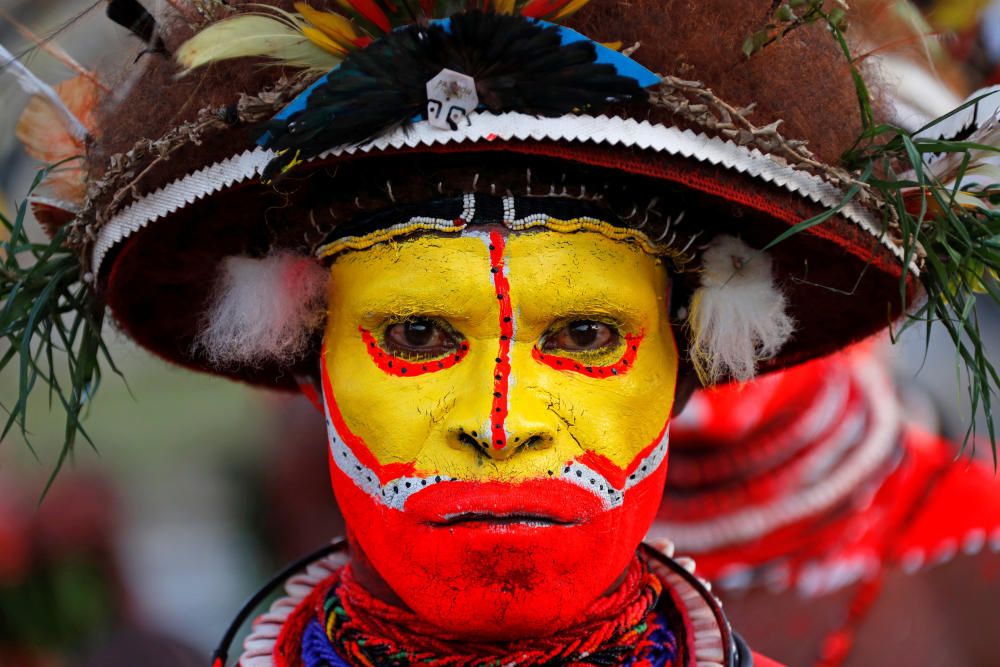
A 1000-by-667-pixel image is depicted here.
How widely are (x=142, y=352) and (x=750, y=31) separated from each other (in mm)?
1729

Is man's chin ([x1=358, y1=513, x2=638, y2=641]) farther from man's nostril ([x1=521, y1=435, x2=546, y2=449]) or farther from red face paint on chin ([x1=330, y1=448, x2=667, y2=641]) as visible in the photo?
man's nostril ([x1=521, y1=435, x2=546, y2=449])

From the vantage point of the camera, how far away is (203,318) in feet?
8.56

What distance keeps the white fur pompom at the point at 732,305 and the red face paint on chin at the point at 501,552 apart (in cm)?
34

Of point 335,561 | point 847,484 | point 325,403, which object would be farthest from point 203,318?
point 847,484

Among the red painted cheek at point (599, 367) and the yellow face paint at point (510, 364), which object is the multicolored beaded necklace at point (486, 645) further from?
the red painted cheek at point (599, 367)

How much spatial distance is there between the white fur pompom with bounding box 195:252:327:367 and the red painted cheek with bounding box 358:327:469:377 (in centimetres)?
17

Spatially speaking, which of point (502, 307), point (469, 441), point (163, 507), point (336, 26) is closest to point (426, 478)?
point (469, 441)

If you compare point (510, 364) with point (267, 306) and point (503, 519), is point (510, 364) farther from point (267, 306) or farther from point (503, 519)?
point (267, 306)

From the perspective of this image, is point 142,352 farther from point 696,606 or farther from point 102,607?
point 102,607

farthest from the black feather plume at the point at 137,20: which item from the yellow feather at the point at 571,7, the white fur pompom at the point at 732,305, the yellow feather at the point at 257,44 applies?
the white fur pompom at the point at 732,305

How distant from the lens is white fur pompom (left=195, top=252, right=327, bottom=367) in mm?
2334

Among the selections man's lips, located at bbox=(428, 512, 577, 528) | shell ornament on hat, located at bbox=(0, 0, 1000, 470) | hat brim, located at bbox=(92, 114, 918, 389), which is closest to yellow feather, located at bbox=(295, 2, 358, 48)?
shell ornament on hat, located at bbox=(0, 0, 1000, 470)

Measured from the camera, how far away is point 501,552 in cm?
204

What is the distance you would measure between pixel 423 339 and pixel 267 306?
37 cm
